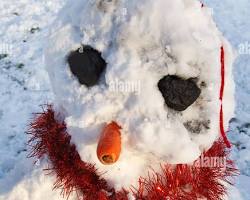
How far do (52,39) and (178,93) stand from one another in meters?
0.35

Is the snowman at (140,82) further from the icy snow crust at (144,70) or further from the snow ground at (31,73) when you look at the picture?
the snow ground at (31,73)

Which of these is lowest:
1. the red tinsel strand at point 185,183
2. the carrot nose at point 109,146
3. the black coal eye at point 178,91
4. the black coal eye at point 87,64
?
the red tinsel strand at point 185,183

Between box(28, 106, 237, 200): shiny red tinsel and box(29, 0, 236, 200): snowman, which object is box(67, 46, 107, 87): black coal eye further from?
box(28, 106, 237, 200): shiny red tinsel

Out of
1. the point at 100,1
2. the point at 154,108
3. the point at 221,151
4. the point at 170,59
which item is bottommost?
the point at 221,151

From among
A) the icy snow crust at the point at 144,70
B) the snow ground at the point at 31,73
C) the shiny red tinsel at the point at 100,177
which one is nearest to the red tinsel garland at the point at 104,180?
the shiny red tinsel at the point at 100,177

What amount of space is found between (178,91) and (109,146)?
0.64 ft

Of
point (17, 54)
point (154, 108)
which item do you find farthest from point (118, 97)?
point (17, 54)

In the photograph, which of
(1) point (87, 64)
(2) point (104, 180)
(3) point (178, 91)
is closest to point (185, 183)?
(2) point (104, 180)

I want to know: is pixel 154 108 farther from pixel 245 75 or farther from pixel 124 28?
pixel 245 75

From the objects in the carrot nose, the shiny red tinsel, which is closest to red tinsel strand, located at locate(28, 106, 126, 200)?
the shiny red tinsel

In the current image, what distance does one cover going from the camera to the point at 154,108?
1.07m

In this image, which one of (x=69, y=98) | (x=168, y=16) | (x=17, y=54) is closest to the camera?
(x=168, y=16)

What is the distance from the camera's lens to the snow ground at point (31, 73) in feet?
7.19

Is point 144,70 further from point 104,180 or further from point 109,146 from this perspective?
point 104,180
